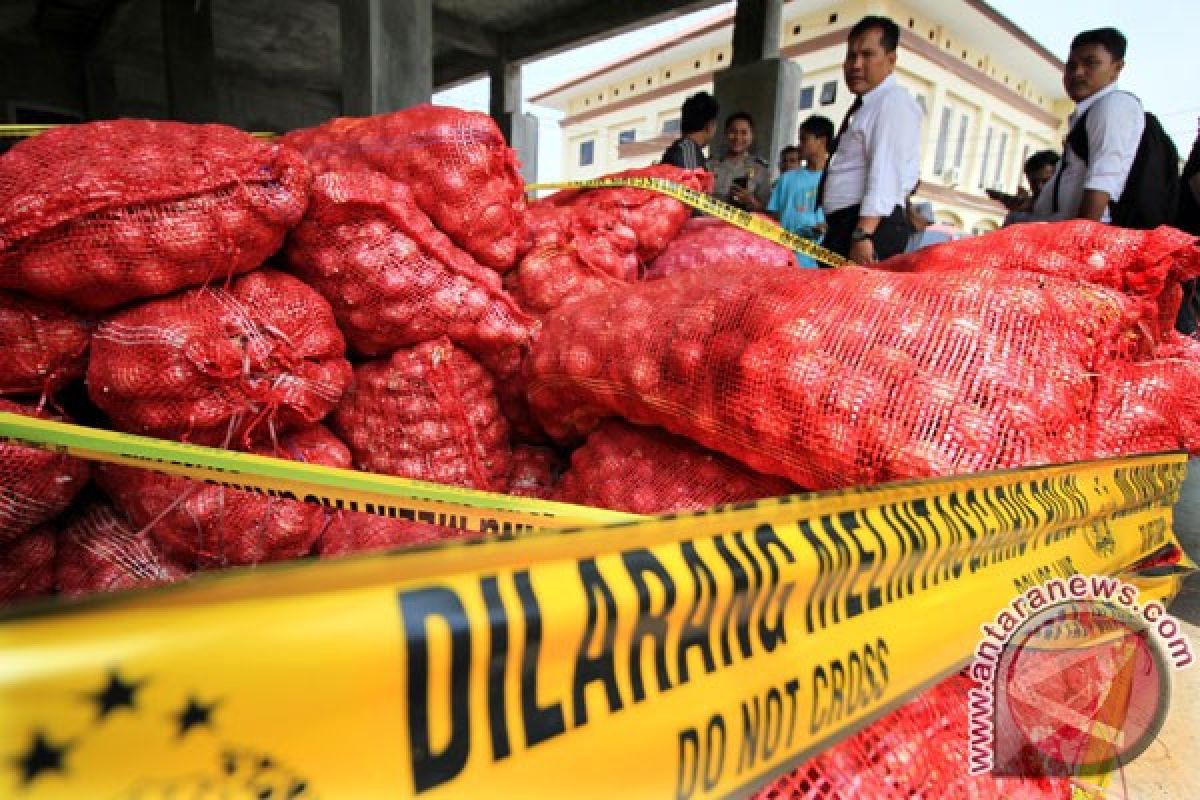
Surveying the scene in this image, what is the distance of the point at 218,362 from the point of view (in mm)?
1409

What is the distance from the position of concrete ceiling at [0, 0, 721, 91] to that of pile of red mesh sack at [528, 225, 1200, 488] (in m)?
7.80

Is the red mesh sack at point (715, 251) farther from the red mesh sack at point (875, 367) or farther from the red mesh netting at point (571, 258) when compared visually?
the red mesh sack at point (875, 367)

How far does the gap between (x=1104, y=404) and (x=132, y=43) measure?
16883 mm

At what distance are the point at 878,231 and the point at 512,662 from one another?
3.29m

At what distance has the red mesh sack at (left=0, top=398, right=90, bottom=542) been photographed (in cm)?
133

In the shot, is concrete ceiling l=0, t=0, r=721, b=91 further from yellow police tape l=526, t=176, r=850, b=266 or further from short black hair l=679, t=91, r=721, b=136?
yellow police tape l=526, t=176, r=850, b=266

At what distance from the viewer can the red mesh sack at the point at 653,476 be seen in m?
1.50

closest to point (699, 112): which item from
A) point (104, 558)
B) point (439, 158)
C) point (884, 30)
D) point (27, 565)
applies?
point (884, 30)

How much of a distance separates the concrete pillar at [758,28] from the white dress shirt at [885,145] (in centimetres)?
463

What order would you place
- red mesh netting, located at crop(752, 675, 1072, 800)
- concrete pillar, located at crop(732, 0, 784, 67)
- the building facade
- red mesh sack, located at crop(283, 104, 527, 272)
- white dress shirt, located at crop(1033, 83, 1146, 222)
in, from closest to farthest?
red mesh netting, located at crop(752, 675, 1072, 800) < red mesh sack, located at crop(283, 104, 527, 272) < white dress shirt, located at crop(1033, 83, 1146, 222) < concrete pillar, located at crop(732, 0, 784, 67) < the building facade

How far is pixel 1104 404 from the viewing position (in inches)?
49.0

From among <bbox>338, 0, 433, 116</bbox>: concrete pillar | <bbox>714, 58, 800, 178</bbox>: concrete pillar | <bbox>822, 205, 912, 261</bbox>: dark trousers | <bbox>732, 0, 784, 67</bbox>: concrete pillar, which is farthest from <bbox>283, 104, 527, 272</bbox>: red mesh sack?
<bbox>732, 0, 784, 67</bbox>: concrete pillar

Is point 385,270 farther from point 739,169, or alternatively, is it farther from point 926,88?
point 926,88

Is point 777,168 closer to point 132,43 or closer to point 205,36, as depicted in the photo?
point 205,36
